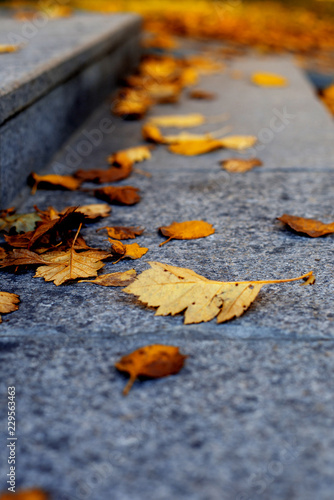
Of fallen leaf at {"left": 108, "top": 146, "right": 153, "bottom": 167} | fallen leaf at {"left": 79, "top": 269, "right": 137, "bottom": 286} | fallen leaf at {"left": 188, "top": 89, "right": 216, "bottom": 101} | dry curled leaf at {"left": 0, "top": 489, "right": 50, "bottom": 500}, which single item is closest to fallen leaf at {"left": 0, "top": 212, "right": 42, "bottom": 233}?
Answer: fallen leaf at {"left": 79, "top": 269, "right": 137, "bottom": 286}

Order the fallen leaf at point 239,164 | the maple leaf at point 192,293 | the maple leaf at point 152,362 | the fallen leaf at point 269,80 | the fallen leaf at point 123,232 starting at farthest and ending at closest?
the fallen leaf at point 269,80
the fallen leaf at point 239,164
the fallen leaf at point 123,232
the maple leaf at point 192,293
the maple leaf at point 152,362

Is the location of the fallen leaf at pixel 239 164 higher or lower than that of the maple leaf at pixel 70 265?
higher

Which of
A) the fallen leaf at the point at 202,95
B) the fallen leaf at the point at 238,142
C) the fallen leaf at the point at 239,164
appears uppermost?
the fallen leaf at the point at 202,95

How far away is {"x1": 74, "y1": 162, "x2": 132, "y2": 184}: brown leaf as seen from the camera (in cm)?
207

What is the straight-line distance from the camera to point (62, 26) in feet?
10.8

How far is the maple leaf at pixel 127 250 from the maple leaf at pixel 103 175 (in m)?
0.62

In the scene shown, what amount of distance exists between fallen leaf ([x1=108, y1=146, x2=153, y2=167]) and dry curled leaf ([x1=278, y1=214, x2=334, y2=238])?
0.88 meters

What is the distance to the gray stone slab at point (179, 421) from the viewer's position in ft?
2.61

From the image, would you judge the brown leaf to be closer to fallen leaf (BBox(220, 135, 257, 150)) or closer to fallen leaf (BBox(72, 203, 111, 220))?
fallen leaf (BBox(72, 203, 111, 220))

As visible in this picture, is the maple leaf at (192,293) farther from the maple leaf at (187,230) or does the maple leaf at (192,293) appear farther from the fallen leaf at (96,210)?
the fallen leaf at (96,210)

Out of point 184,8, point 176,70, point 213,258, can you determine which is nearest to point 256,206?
point 213,258

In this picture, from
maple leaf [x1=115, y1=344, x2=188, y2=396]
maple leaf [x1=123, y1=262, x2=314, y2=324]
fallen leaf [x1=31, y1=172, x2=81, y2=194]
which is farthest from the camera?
fallen leaf [x1=31, y1=172, x2=81, y2=194]

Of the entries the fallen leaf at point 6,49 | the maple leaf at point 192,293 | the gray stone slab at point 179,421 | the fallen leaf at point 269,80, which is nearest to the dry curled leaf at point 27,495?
Result: the gray stone slab at point 179,421

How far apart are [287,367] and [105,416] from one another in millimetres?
402
